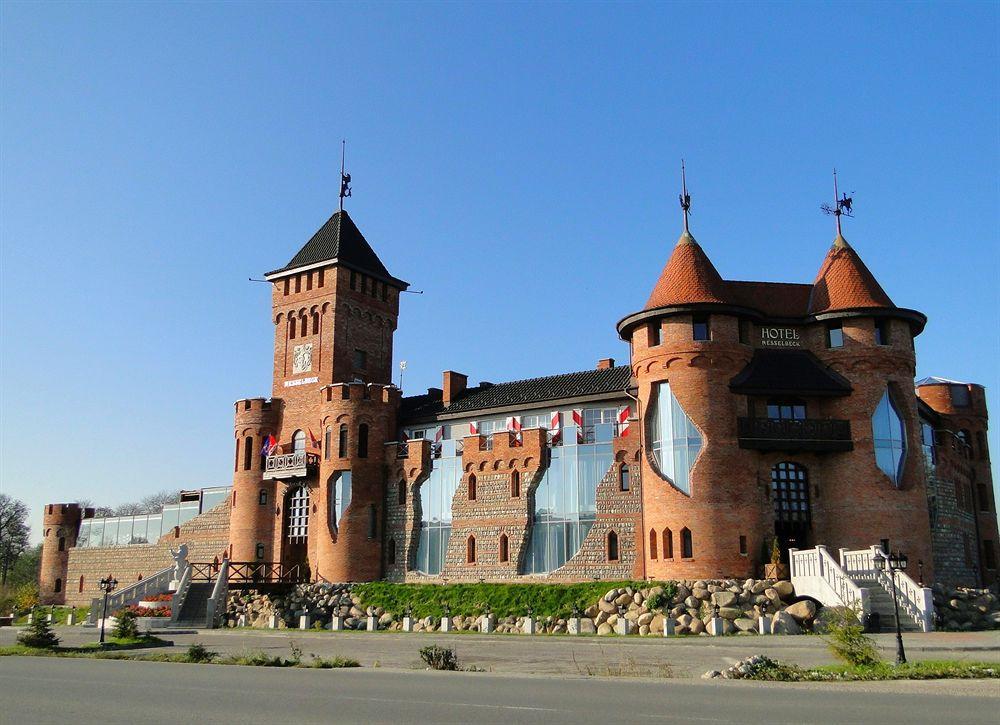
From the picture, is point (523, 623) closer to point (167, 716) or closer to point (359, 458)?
point (359, 458)

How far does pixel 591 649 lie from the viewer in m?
28.2

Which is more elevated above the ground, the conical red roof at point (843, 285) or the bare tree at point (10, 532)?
the conical red roof at point (843, 285)

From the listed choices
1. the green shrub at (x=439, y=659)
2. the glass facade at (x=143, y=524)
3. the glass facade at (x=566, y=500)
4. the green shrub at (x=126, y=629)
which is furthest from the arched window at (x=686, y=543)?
the glass facade at (x=143, y=524)

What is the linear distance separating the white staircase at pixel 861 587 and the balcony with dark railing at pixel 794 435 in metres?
4.61

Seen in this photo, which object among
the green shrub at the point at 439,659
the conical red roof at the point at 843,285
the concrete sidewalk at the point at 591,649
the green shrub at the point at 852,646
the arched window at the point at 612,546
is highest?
the conical red roof at the point at 843,285

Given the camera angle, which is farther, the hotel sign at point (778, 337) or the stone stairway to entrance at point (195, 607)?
the stone stairway to entrance at point (195, 607)

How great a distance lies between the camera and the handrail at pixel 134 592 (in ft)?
151

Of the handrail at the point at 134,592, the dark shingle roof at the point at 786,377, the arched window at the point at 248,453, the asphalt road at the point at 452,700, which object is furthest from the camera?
the arched window at the point at 248,453

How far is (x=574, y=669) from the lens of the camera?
2183 cm

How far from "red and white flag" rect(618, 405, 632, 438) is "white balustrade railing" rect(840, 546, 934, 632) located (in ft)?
35.1

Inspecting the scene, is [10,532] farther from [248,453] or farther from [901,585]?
[901,585]

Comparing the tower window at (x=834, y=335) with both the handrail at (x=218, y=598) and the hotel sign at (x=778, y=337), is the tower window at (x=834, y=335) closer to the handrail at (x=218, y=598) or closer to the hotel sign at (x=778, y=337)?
the hotel sign at (x=778, y=337)

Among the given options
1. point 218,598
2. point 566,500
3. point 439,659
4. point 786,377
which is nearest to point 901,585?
point 786,377

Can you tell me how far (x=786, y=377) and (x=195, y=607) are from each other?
30604 mm
